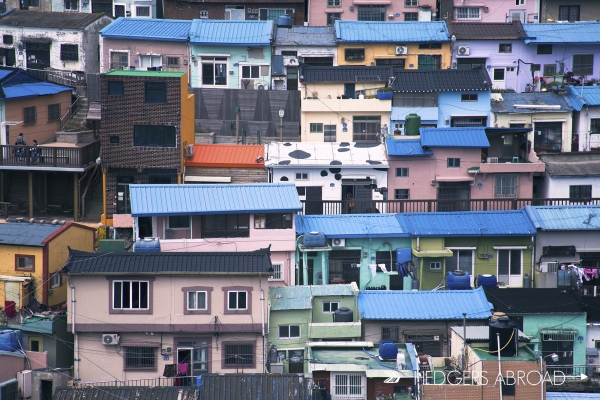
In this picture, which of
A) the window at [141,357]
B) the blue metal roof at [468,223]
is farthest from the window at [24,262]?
the blue metal roof at [468,223]

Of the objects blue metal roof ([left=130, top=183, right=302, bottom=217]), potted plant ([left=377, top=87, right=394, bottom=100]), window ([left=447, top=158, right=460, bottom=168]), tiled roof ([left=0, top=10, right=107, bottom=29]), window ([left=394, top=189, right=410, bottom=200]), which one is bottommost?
window ([left=394, top=189, right=410, bottom=200])

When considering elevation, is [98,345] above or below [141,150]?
below

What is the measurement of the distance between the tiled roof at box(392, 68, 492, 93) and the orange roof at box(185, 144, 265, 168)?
8546 mm

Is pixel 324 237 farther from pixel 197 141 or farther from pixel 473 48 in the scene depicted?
pixel 473 48

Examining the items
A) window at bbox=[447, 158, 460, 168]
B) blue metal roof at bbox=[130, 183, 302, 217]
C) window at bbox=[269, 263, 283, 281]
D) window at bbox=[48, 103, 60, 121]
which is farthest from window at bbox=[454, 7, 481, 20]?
window at bbox=[269, 263, 283, 281]

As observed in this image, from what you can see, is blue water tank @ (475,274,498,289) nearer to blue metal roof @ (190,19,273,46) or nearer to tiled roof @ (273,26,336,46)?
tiled roof @ (273,26,336,46)

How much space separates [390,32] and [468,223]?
59.6 feet

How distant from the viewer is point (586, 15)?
243ft

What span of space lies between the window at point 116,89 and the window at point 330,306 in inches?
624

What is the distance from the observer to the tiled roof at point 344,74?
62.8 metres

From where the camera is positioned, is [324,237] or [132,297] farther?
[324,237]

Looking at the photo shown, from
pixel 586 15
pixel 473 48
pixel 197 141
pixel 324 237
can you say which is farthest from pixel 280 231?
pixel 586 15

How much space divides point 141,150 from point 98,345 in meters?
13.5

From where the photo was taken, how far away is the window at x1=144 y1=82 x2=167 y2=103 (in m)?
Result: 57.1
